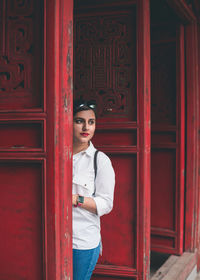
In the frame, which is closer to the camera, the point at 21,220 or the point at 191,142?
the point at 21,220

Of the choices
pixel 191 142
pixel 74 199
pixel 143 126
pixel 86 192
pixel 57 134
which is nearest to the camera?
pixel 57 134

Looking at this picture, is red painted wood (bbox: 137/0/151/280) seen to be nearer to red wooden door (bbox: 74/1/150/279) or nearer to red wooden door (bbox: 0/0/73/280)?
red wooden door (bbox: 74/1/150/279)

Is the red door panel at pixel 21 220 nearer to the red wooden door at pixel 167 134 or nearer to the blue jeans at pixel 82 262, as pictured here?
the blue jeans at pixel 82 262

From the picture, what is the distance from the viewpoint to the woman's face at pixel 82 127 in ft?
6.98

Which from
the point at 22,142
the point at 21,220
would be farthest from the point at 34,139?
the point at 21,220

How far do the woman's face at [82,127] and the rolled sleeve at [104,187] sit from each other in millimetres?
Answer: 159

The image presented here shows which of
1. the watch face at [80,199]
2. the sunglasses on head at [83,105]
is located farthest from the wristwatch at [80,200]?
the sunglasses on head at [83,105]

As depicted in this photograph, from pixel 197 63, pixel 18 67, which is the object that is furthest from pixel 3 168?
pixel 197 63

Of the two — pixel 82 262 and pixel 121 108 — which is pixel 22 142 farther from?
pixel 121 108

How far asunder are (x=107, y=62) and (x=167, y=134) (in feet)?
5.11

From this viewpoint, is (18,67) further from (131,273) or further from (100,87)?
(131,273)

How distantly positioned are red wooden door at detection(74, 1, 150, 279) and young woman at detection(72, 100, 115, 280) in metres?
0.76

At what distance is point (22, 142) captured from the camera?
5.55 ft

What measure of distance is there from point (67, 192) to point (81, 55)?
1601 mm
